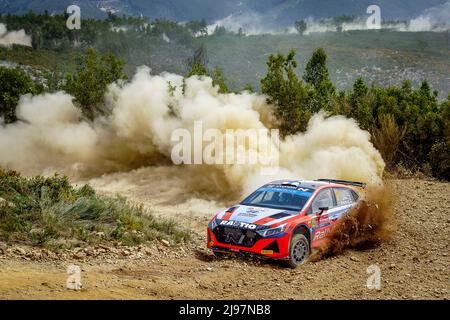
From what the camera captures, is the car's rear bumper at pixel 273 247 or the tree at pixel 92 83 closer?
the car's rear bumper at pixel 273 247

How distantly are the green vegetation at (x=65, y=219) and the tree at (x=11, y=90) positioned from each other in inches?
504

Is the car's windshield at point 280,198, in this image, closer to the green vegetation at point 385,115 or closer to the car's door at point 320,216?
the car's door at point 320,216

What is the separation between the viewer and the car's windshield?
10.4 metres

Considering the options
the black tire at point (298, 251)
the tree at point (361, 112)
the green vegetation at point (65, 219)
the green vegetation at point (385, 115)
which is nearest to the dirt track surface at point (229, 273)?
the black tire at point (298, 251)

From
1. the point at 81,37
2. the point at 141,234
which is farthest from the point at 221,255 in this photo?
the point at 81,37

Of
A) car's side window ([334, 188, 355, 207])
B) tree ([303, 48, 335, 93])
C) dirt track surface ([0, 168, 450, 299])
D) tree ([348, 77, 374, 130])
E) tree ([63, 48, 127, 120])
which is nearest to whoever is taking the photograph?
dirt track surface ([0, 168, 450, 299])

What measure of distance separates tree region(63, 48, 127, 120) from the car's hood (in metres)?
14.7

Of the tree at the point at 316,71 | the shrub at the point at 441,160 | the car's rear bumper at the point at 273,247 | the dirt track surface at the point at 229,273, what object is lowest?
the dirt track surface at the point at 229,273

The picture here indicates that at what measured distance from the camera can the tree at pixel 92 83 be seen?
78.6 ft

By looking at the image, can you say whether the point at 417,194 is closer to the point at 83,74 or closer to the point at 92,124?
the point at 92,124

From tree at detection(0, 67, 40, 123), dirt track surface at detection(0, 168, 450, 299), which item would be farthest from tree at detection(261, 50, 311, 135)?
tree at detection(0, 67, 40, 123)

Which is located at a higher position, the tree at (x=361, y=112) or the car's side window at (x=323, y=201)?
the tree at (x=361, y=112)

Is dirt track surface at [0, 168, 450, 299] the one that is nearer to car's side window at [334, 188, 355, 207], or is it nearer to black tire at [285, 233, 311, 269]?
black tire at [285, 233, 311, 269]

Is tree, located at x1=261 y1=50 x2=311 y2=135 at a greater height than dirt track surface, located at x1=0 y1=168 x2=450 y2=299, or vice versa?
tree, located at x1=261 y1=50 x2=311 y2=135
